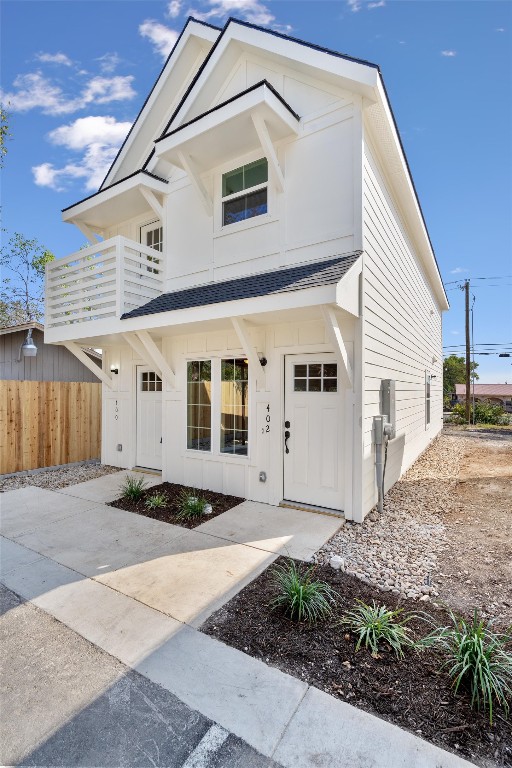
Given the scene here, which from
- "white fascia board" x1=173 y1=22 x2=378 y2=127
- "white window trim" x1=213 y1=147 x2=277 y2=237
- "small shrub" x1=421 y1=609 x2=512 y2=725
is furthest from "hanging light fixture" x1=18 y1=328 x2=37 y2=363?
"small shrub" x1=421 y1=609 x2=512 y2=725

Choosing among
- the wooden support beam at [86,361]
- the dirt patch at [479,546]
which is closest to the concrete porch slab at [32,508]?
the wooden support beam at [86,361]

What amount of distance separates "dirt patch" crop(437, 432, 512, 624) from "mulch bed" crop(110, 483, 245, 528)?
2963 mm

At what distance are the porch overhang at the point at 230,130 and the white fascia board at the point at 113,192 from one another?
3.27 ft

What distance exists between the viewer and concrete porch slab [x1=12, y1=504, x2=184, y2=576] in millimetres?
3771

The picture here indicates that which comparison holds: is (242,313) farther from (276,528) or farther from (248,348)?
(276,528)

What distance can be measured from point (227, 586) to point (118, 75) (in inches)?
370

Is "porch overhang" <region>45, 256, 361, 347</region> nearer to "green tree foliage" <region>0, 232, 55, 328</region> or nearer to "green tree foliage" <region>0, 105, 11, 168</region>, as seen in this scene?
"green tree foliage" <region>0, 105, 11, 168</region>

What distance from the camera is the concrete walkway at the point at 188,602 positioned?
5.84ft

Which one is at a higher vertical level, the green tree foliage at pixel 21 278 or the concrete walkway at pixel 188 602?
the green tree foliage at pixel 21 278

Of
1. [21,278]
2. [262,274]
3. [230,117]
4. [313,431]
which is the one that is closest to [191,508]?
[313,431]

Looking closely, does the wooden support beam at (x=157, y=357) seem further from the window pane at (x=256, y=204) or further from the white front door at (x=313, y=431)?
the window pane at (x=256, y=204)

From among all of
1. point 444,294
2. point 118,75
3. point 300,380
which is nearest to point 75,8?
point 118,75

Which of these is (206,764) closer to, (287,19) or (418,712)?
(418,712)

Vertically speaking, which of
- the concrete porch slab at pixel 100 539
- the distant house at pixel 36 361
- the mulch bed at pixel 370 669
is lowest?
the concrete porch slab at pixel 100 539
